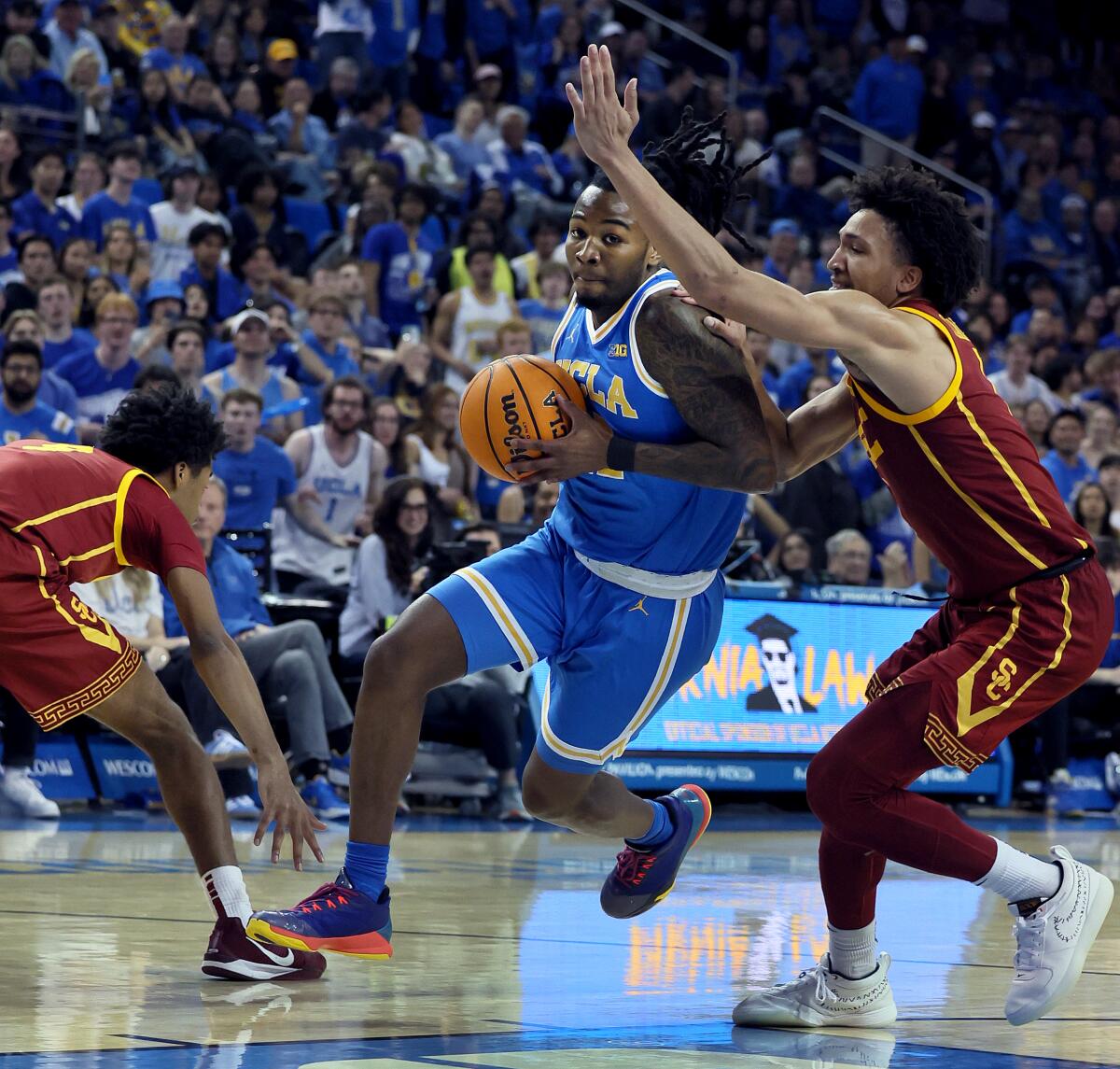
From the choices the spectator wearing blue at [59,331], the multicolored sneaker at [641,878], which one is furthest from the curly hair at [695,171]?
the spectator wearing blue at [59,331]

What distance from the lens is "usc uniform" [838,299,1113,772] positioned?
13.5ft

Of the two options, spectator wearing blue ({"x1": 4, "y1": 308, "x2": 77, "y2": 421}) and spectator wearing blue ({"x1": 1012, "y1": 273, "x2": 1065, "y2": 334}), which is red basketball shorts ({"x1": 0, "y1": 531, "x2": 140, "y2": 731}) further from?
spectator wearing blue ({"x1": 1012, "y1": 273, "x2": 1065, "y2": 334})

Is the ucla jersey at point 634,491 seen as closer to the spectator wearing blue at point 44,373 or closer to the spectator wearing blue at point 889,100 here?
the spectator wearing blue at point 44,373

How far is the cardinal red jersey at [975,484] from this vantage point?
4188mm

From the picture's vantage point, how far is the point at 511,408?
4816mm

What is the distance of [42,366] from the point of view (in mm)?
10977

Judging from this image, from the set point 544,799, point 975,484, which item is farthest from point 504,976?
point 975,484

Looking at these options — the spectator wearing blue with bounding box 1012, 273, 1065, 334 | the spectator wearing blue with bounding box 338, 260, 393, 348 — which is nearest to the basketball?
the spectator wearing blue with bounding box 338, 260, 393, 348

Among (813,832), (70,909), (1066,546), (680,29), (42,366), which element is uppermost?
(680,29)

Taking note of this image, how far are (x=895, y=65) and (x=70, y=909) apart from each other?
16804 millimetres

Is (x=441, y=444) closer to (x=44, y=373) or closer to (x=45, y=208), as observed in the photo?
(x=44, y=373)

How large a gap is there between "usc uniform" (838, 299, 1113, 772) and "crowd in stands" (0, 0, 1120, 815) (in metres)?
2.91

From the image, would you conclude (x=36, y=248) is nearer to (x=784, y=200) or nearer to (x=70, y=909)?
(x=70, y=909)

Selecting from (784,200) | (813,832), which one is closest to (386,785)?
(813,832)
